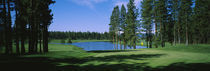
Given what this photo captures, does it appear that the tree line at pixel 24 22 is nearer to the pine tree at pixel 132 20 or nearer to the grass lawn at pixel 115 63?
the grass lawn at pixel 115 63

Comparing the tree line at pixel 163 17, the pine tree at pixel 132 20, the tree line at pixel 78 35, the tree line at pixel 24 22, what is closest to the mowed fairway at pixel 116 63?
the tree line at pixel 24 22

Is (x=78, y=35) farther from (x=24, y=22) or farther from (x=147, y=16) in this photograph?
(x=24, y=22)

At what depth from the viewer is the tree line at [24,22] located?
1492cm

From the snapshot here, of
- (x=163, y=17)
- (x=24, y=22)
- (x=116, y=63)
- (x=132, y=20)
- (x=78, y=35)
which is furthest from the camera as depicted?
(x=78, y=35)

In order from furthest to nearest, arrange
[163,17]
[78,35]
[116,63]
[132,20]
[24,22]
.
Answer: [78,35] → [132,20] → [163,17] → [24,22] → [116,63]

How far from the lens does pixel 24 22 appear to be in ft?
59.1

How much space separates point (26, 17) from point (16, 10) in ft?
5.21

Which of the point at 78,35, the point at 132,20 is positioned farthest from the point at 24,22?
the point at 78,35

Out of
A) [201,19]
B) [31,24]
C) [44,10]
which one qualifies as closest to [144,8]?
[201,19]

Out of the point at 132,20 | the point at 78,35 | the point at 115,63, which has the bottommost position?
the point at 115,63

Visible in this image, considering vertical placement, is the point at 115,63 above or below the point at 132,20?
below

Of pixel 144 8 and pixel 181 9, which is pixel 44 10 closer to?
pixel 144 8

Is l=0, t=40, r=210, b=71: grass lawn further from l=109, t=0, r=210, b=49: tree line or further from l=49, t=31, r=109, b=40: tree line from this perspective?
l=49, t=31, r=109, b=40: tree line

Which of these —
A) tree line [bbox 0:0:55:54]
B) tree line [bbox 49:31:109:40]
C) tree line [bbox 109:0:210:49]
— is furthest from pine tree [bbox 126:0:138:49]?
tree line [bbox 49:31:109:40]
